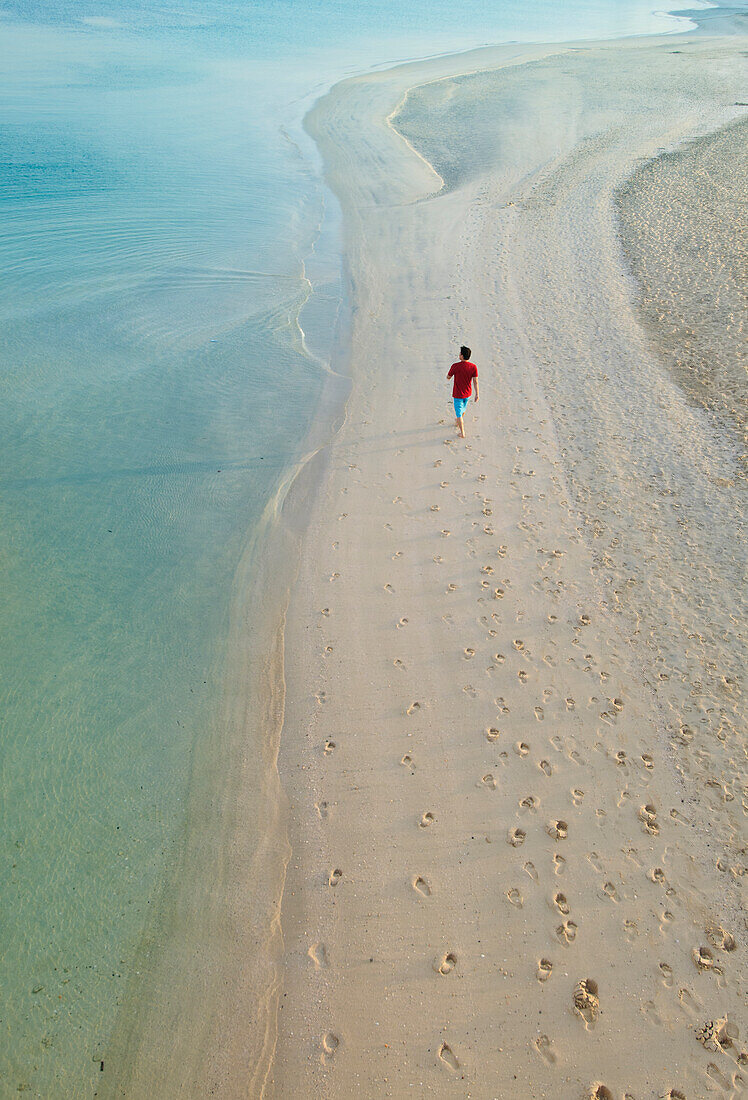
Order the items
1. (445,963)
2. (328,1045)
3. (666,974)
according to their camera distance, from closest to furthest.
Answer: (328,1045) → (666,974) → (445,963)

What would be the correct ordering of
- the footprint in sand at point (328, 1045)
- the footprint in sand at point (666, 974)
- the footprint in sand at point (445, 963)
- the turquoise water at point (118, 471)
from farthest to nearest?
the turquoise water at point (118, 471) → the footprint in sand at point (445, 963) → the footprint in sand at point (666, 974) → the footprint in sand at point (328, 1045)

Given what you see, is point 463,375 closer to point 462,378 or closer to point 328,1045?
point 462,378

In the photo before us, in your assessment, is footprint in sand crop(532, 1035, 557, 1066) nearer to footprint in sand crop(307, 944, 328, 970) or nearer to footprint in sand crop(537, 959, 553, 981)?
footprint in sand crop(537, 959, 553, 981)

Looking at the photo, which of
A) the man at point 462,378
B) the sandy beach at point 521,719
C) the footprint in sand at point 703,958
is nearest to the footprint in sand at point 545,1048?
the sandy beach at point 521,719

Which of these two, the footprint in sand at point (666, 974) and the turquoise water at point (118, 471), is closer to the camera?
the footprint in sand at point (666, 974)

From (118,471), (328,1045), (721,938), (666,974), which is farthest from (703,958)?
(118,471)

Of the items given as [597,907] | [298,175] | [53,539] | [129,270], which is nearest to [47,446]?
[53,539]

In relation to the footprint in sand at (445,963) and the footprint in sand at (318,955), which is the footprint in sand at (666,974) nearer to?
the footprint in sand at (445,963)

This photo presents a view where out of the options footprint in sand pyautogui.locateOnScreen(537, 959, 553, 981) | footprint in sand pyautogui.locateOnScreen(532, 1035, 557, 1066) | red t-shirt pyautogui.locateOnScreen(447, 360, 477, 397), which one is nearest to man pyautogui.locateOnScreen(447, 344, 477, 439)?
red t-shirt pyautogui.locateOnScreen(447, 360, 477, 397)
